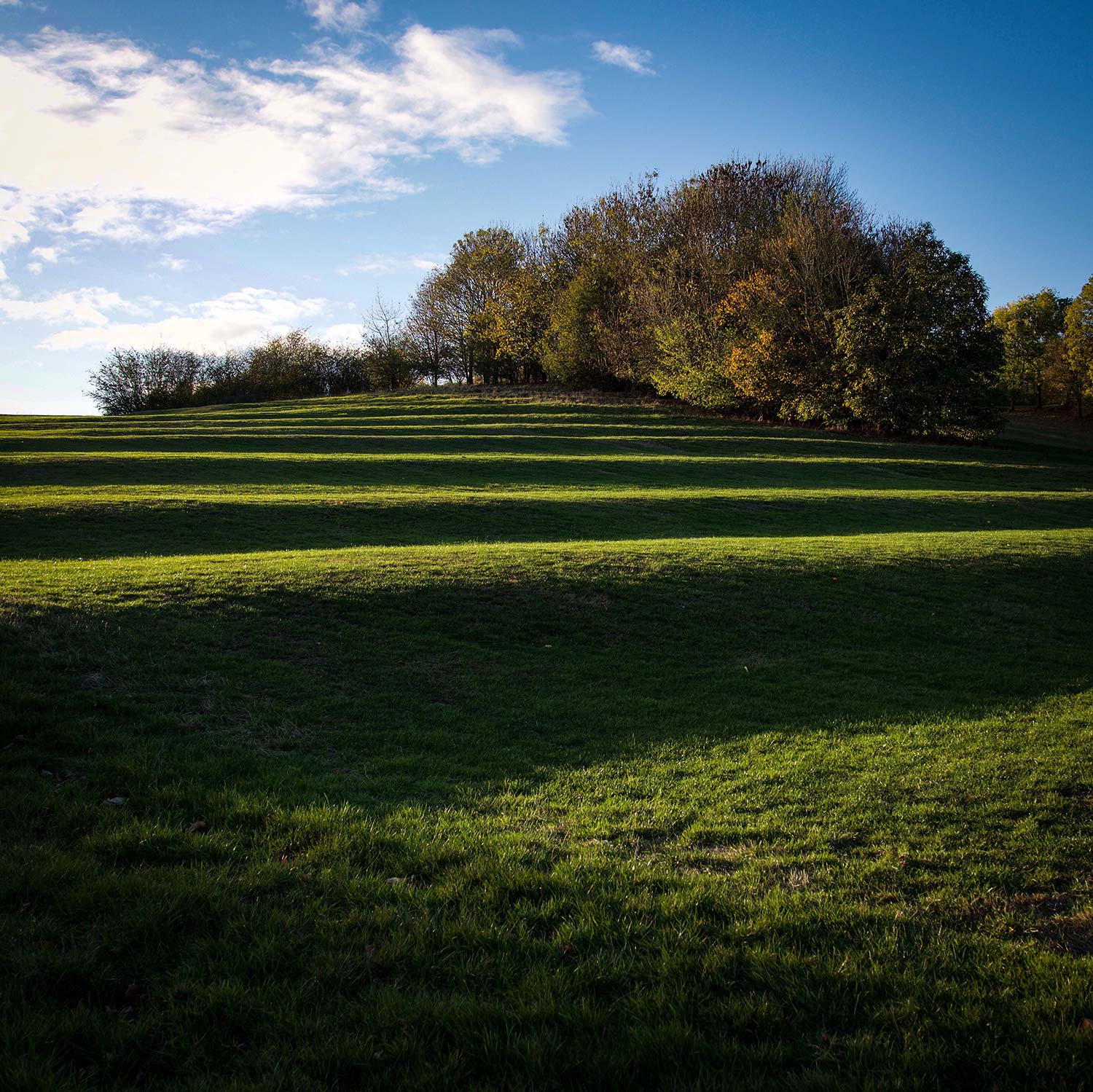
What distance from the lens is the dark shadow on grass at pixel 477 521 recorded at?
1867 centimetres

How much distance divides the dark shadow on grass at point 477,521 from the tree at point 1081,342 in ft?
181

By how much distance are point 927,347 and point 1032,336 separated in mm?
56168

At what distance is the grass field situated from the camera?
11.7ft

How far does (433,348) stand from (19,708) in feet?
266

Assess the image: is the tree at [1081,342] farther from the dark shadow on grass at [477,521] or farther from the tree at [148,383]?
the tree at [148,383]

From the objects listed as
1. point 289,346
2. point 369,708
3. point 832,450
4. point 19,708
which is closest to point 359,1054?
Result: point 369,708

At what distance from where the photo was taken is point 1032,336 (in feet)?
282

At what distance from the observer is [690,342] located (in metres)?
58.4

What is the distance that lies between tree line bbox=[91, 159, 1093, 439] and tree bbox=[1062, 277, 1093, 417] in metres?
0.52

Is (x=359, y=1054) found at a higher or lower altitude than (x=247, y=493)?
lower

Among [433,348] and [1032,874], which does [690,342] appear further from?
[1032,874]

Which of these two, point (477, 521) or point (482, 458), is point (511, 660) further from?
point (482, 458)

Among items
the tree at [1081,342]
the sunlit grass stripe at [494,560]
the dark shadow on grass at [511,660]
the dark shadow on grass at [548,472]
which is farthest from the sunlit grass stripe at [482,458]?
the tree at [1081,342]

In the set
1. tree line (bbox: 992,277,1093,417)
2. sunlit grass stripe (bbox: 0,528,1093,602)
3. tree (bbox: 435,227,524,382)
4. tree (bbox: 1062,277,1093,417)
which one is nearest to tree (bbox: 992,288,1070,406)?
tree line (bbox: 992,277,1093,417)
